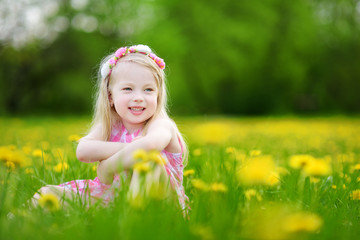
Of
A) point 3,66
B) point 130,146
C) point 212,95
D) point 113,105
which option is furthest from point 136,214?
point 3,66

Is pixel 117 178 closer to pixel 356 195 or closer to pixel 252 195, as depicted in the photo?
pixel 252 195

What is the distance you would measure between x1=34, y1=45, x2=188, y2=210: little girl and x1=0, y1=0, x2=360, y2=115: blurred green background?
47.8 ft

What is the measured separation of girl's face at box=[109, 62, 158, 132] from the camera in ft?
6.25

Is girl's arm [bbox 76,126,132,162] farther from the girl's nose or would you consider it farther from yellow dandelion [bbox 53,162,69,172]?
yellow dandelion [bbox 53,162,69,172]

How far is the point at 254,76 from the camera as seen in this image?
1855 cm

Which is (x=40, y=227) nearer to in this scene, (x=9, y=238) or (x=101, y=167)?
(x=9, y=238)

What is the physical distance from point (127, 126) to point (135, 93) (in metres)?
0.22

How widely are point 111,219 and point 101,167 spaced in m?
0.56

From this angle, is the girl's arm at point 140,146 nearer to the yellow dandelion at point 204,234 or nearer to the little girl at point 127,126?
the little girl at point 127,126

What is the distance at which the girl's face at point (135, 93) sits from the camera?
191 centimetres

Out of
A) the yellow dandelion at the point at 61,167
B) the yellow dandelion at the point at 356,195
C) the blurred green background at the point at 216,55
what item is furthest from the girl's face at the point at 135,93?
the blurred green background at the point at 216,55

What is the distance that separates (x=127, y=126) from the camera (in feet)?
6.72

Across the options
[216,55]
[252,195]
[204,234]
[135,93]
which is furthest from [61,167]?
[216,55]

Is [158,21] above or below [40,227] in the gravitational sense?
above
